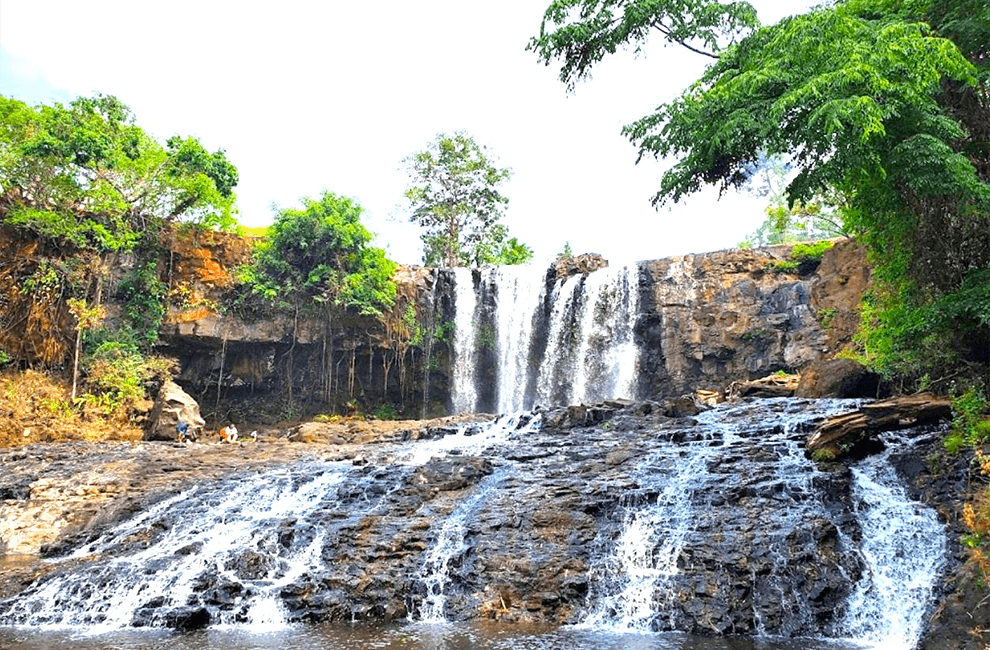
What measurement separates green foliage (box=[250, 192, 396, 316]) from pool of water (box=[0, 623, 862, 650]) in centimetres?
1966

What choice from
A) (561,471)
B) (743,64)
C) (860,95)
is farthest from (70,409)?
(860,95)

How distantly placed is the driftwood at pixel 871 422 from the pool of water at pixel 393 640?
459 centimetres

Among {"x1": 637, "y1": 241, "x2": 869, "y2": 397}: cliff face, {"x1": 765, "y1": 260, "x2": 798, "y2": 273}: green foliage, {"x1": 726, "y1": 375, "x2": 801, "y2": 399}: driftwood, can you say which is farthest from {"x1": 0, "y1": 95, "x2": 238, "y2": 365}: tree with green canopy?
{"x1": 765, "y1": 260, "x2": 798, "y2": 273}: green foliage

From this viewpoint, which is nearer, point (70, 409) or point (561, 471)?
point (561, 471)

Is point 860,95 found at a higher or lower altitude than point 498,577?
higher

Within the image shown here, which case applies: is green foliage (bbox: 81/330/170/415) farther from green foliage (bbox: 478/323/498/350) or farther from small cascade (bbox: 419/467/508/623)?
small cascade (bbox: 419/467/508/623)

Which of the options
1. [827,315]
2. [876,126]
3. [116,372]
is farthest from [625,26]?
[116,372]

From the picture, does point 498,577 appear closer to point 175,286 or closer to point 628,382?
point 628,382

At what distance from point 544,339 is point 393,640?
20.9 m

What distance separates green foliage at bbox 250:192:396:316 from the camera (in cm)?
2727

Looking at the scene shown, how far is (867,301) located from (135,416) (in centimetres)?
2277

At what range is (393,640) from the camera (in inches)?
289

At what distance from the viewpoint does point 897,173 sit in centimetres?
952

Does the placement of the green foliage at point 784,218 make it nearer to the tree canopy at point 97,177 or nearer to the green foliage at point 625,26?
the green foliage at point 625,26
